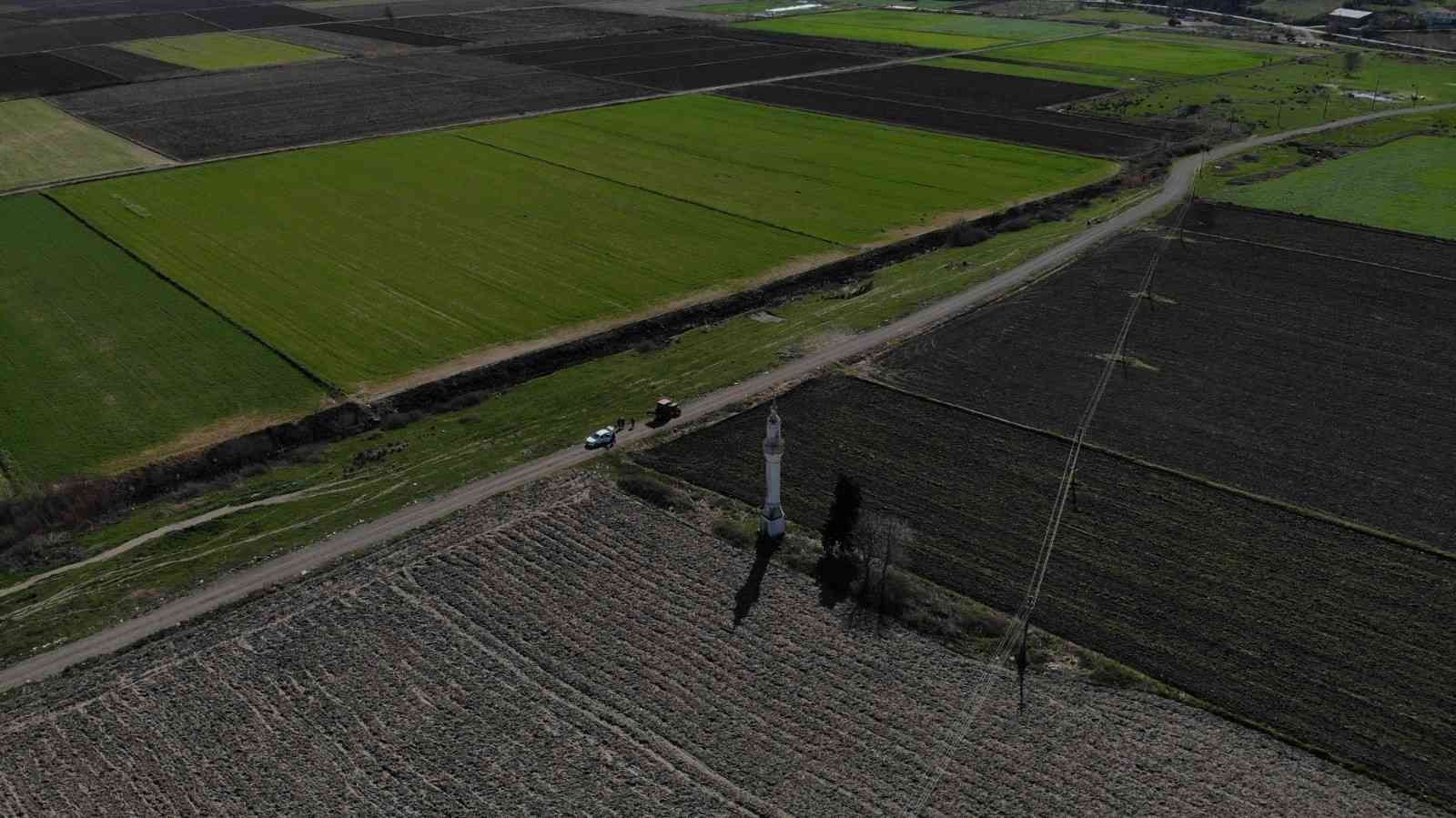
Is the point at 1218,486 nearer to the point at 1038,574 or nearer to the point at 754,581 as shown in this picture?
the point at 1038,574

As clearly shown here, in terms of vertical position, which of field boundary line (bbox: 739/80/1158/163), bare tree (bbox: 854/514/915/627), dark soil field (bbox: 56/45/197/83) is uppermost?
field boundary line (bbox: 739/80/1158/163)

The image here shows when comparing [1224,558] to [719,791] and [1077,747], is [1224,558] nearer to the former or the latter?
[1077,747]

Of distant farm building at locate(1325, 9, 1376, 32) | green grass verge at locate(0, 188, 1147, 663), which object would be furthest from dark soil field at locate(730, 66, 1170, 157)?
distant farm building at locate(1325, 9, 1376, 32)

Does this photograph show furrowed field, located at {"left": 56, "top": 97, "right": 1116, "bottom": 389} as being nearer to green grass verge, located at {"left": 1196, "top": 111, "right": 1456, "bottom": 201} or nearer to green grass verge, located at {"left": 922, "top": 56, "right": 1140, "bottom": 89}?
green grass verge, located at {"left": 1196, "top": 111, "right": 1456, "bottom": 201}

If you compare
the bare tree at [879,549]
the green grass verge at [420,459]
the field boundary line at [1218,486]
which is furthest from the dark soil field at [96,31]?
the bare tree at [879,549]

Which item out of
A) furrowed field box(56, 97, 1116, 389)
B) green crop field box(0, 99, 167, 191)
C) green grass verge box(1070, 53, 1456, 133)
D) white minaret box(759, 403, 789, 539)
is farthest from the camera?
green grass verge box(1070, 53, 1456, 133)

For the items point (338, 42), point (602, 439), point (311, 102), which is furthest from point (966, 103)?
point (338, 42)
